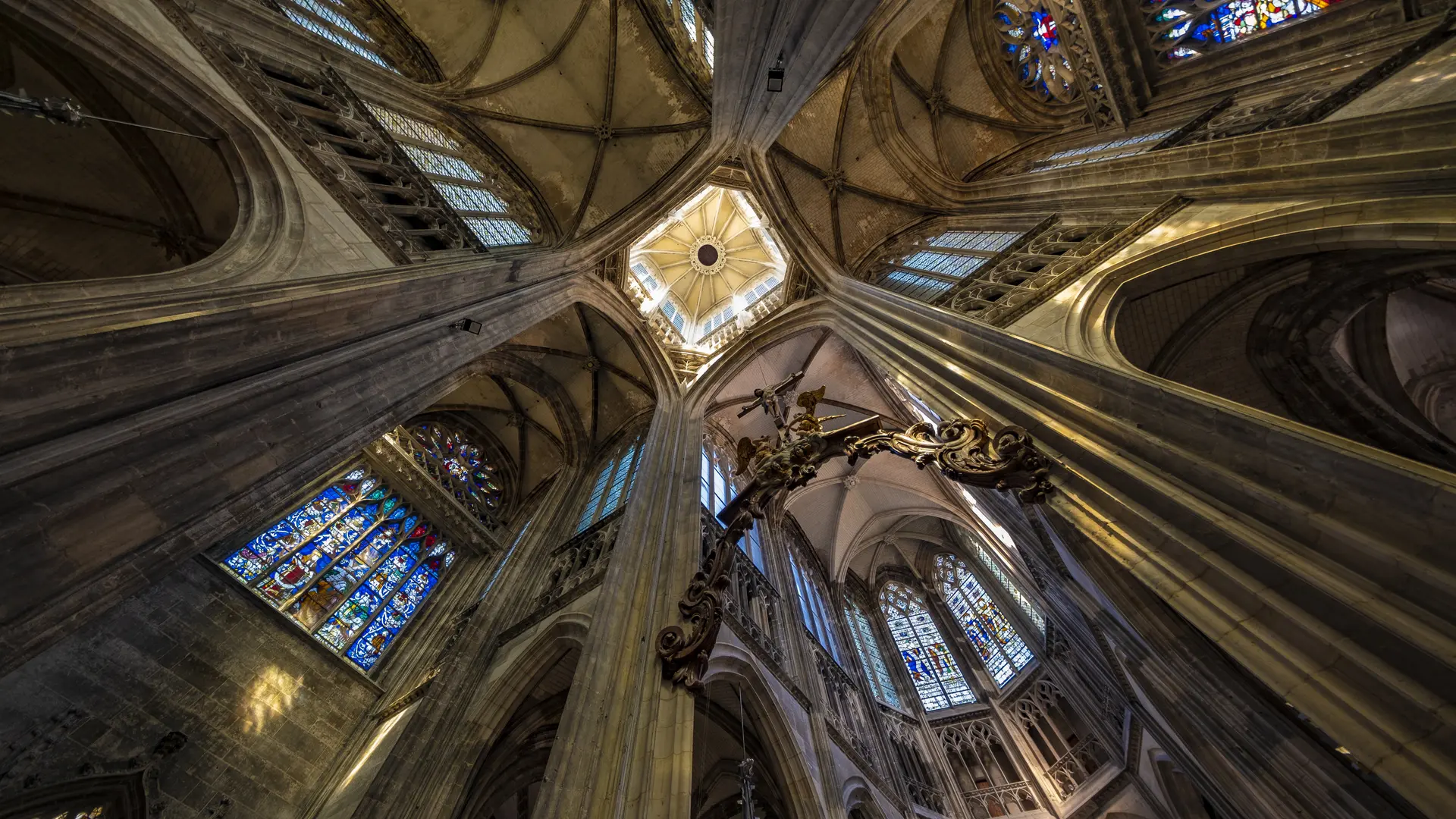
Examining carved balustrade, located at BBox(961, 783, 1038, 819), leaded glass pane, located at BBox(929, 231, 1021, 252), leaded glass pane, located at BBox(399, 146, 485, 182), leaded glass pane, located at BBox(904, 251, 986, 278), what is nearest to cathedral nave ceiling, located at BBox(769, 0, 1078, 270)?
leaded glass pane, located at BBox(929, 231, 1021, 252)

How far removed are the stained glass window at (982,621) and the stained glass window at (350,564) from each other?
36.0 feet

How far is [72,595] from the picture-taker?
308 cm

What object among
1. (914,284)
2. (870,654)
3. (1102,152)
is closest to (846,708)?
(870,654)

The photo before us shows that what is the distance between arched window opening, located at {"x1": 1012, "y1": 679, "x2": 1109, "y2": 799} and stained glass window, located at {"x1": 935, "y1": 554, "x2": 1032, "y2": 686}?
2.52ft

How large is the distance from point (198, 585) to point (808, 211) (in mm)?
12929

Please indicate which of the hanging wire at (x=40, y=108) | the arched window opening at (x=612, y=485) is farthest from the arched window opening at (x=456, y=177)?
the hanging wire at (x=40, y=108)

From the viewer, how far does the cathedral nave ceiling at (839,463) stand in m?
13.4

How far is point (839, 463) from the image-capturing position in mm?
13852

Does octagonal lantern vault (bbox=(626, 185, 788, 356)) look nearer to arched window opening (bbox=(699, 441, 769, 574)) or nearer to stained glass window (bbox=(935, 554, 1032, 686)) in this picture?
arched window opening (bbox=(699, 441, 769, 574))

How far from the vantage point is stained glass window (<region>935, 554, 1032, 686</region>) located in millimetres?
12305

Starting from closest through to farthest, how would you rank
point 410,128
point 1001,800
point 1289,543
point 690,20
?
point 1289,543
point 1001,800
point 410,128
point 690,20

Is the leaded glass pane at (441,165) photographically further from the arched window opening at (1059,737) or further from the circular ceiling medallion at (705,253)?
the arched window opening at (1059,737)

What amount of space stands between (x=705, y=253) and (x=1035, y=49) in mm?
9294

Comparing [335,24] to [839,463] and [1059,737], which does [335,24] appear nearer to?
[839,463]
